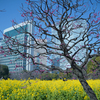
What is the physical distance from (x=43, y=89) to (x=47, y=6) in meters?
3.54

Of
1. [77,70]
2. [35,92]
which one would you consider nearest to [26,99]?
[35,92]

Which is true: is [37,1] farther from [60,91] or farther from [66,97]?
[66,97]

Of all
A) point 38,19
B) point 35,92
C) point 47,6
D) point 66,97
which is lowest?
point 66,97

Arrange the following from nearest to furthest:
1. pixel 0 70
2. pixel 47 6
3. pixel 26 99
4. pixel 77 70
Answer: pixel 77 70 < pixel 47 6 < pixel 26 99 < pixel 0 70

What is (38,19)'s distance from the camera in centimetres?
416

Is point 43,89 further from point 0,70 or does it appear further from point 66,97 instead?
point 0,70

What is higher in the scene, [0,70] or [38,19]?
[38,19]

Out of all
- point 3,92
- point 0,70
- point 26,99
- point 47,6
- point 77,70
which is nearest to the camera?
point 77,70

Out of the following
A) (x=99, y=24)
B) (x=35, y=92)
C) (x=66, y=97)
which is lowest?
(x=66, y=97)

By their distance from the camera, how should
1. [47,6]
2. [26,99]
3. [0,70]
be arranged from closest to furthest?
[47,6], [26,99], [0,70]

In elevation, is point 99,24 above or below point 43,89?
above

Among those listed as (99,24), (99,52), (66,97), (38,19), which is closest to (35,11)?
(38,19)

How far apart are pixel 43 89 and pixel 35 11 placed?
135 inches

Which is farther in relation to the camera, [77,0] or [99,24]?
[99,24]
